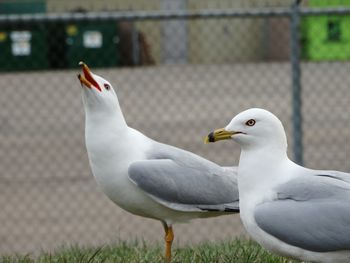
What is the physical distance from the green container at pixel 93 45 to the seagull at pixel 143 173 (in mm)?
11804

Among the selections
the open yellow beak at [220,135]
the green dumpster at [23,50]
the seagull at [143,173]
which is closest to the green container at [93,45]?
A: the green dumpster at [23,50]

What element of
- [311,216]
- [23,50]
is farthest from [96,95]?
[23,50]

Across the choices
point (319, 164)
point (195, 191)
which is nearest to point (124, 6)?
point (319, 164)

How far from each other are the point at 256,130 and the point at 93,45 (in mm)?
14440

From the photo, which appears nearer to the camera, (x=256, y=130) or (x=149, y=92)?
(x=256, y=130)

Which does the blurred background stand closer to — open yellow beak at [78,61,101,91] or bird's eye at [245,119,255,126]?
open yellow beak at [78,61,101,91]

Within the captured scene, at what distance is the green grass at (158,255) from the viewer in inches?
174

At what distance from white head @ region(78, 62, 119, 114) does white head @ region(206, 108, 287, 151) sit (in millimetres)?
769

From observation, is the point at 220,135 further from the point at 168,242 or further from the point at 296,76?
the point at 296,76

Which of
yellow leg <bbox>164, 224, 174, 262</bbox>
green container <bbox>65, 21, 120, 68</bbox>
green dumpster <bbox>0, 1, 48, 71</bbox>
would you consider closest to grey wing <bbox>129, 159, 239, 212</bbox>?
yellow leg <bbox>164, 224, 174, 262</bbox>

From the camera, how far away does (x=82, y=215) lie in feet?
26.6

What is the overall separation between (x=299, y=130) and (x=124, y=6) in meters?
14.9

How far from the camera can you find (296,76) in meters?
6.23

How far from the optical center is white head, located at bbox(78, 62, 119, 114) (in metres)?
4.34
